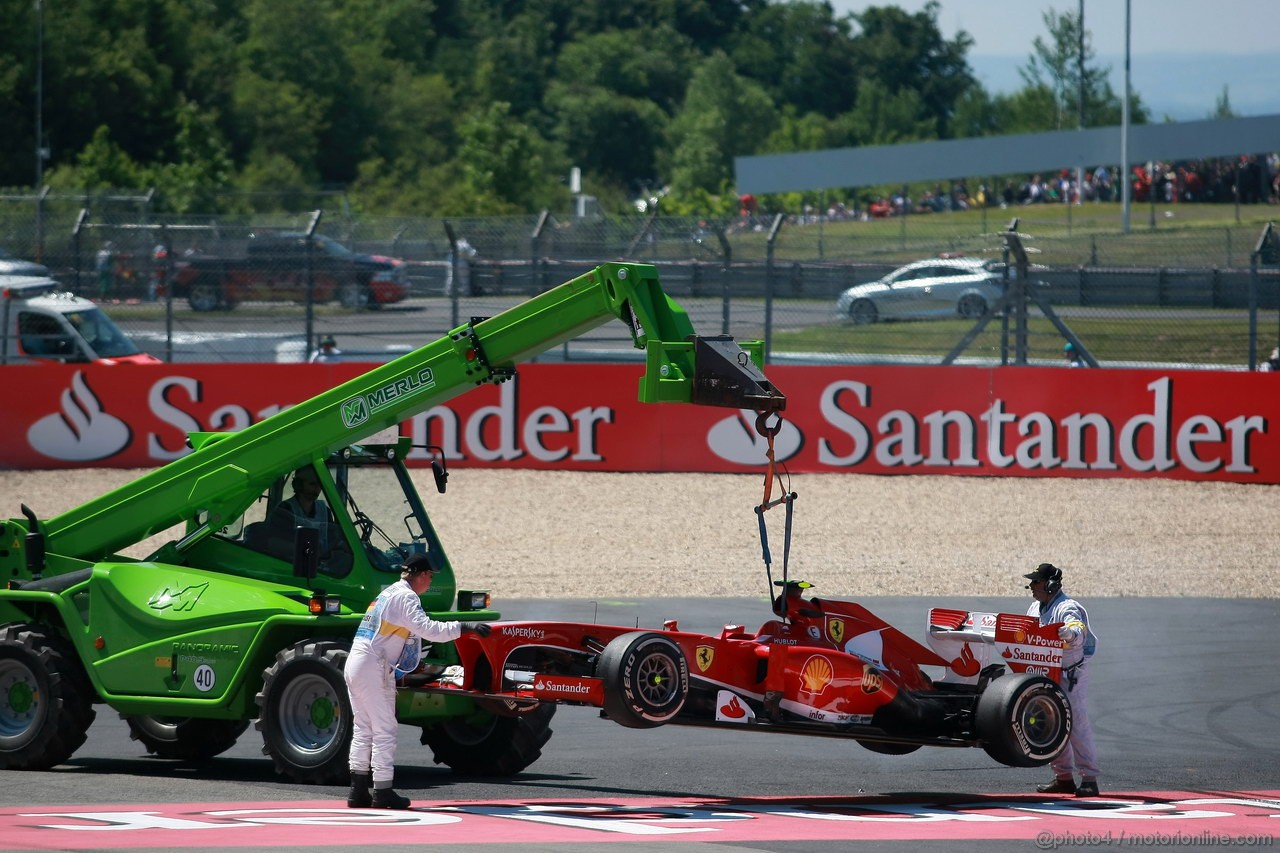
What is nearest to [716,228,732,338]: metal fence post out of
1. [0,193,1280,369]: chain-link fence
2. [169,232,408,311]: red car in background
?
[0,193,1280,369]: chain-link fence

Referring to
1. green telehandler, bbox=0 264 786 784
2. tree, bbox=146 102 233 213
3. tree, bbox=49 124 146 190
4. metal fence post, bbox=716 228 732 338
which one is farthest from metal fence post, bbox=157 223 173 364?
tree, bbox=49 124 146 190

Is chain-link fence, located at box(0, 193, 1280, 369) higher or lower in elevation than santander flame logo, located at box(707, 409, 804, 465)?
higher

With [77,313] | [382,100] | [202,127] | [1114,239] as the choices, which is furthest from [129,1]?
[77,313]

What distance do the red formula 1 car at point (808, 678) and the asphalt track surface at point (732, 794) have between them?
0.46m

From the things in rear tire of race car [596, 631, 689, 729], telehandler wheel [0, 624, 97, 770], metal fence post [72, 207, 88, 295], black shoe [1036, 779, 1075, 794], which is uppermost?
metal fence post [72, 207, 88, 295]

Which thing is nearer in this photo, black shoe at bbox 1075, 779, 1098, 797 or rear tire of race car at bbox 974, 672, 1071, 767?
rear tire of race car at bbox 974, 672, 1071, 767

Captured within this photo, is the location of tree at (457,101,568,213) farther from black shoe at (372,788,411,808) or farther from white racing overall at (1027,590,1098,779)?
black shoe at (372,788,411,808)

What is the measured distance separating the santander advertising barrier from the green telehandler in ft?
38.5

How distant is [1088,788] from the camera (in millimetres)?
9781

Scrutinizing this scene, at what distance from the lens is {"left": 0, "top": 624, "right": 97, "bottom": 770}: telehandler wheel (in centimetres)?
1018

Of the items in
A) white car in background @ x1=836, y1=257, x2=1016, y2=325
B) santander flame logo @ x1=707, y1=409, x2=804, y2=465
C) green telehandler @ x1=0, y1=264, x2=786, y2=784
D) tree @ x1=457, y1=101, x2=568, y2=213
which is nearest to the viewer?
green telehandler @ x1=0, y1=264, x2=786, y2=784

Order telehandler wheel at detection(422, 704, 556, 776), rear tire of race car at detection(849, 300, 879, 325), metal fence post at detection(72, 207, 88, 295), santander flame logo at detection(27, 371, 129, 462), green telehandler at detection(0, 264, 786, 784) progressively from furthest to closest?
rear tire of race car at detection(849, 300, 879, 325), metal fence post at detection(72, 207, 88, 295), santander flame logo at detection(27, 371, 129, 462), telehandler wheel at detection(422, 704, 556, 776), green telehandler at detection(0, 264, 786, 784)

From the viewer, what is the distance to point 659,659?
29.6 feet

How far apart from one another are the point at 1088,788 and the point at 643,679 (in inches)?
110
